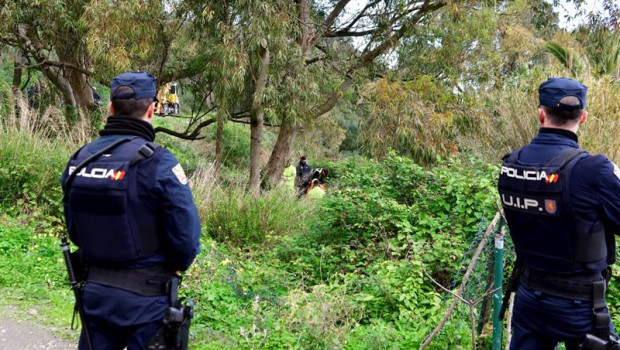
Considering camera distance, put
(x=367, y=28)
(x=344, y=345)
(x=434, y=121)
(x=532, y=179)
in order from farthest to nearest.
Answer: (x=367, y=28), (x=434, y=121), (x=344, y=345), (x=532, y=179)

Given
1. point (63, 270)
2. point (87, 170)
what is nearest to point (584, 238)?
point (87, 170)

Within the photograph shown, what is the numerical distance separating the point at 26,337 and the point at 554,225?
162 inches

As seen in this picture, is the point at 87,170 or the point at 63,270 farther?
the point at 63,270

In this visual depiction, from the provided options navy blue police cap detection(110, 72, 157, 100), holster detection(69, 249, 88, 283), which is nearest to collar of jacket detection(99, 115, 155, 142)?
navy blue police cap detection(110, 72, 157, 100)

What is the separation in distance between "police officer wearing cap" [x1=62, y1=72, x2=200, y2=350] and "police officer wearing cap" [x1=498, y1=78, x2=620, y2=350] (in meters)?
1.70

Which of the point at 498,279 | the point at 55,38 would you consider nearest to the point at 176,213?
the point at 498,279

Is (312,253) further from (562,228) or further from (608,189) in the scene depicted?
(608,189)

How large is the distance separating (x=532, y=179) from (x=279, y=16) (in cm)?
1078

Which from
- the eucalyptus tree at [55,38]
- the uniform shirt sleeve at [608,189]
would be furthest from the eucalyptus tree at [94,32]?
the uniform shirt sleeve at [608,189]

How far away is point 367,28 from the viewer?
56.7ft

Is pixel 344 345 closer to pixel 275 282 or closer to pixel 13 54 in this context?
pixel 275 282

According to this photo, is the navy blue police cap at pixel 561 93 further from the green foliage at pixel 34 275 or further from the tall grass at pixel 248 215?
the tall grass at pixel 248 215

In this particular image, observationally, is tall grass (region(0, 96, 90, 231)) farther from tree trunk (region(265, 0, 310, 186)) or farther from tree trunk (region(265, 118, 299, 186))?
tree trunk (region(265, 118, 299, 186))

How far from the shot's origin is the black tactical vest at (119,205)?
8.73ft
